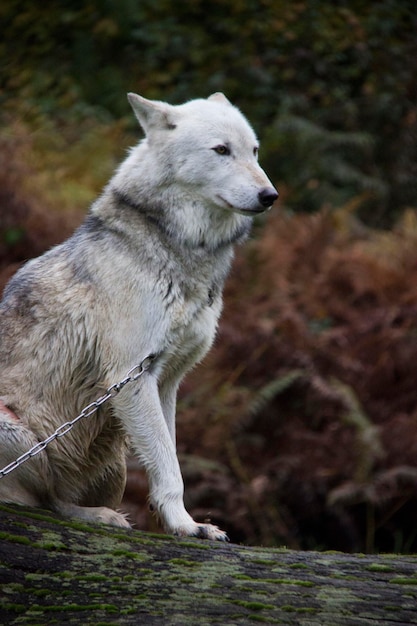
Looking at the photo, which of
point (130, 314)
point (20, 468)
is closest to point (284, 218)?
point (130, 314)

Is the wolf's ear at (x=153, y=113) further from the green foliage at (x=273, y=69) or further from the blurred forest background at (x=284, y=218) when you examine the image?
the green foliage at (x=273, y=69)

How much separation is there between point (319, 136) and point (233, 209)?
10.5 meters

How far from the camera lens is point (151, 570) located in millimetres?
4387

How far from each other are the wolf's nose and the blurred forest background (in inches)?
141

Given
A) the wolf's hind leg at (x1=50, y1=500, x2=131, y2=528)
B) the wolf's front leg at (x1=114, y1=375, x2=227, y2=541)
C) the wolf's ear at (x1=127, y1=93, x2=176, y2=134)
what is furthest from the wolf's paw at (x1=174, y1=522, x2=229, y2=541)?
the wolf's ear at (x1=127, y1=93, x2=176, y2=134)

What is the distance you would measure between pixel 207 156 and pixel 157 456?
1.96 meters

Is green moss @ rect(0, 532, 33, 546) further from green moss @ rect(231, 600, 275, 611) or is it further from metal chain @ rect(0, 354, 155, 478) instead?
green moss @ rect(231, 600, 275, 611)

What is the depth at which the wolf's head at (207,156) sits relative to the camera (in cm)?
540

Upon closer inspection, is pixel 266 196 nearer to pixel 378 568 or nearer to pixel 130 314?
pixel 130 314

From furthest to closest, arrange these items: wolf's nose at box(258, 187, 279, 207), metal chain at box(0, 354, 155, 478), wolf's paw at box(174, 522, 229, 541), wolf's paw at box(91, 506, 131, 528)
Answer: wolf's nose at box(258, 187, 279, 207), wolf's paw at box(91, 506, 131, 528), wolf's paw at box(174, 522, 229, 541), metal chain at box(0, 354, 155, 478)

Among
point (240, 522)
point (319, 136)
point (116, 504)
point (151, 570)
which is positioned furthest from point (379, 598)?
point (319, 136)

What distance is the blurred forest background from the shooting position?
892 centimetres

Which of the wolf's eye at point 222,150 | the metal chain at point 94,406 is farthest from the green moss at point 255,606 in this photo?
the wolf's eye at point 222,150

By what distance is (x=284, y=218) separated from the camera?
468 inches
